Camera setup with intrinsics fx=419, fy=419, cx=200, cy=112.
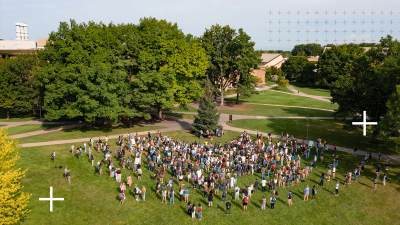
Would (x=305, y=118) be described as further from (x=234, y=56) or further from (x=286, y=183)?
(x=286, y=183)

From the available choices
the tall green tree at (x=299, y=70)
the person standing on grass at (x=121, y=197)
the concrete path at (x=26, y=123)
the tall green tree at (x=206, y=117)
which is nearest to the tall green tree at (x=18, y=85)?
the concrete path at (x=26, y=123)

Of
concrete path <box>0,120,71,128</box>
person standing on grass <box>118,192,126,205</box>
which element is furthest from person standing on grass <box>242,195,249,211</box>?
concrete path <box>0,120,71,128</box>

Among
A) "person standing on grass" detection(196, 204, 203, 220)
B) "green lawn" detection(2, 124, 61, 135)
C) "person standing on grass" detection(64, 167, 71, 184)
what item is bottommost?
"person standing on grass" detection(196, 204, 203, 220)

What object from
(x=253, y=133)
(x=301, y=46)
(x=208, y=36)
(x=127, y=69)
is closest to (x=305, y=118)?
(x=253, y=133)

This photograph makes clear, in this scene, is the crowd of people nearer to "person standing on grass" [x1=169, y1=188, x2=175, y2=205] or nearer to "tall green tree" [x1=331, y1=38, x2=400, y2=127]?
"person standing on grass" [x1=169, y1=188, x2=175, y2=205]

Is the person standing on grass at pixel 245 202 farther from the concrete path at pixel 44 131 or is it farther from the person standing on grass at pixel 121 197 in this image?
the concrete path at pixel 44 131

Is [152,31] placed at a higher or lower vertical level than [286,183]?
higher

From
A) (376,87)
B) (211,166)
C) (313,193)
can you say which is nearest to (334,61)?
(376,87)
